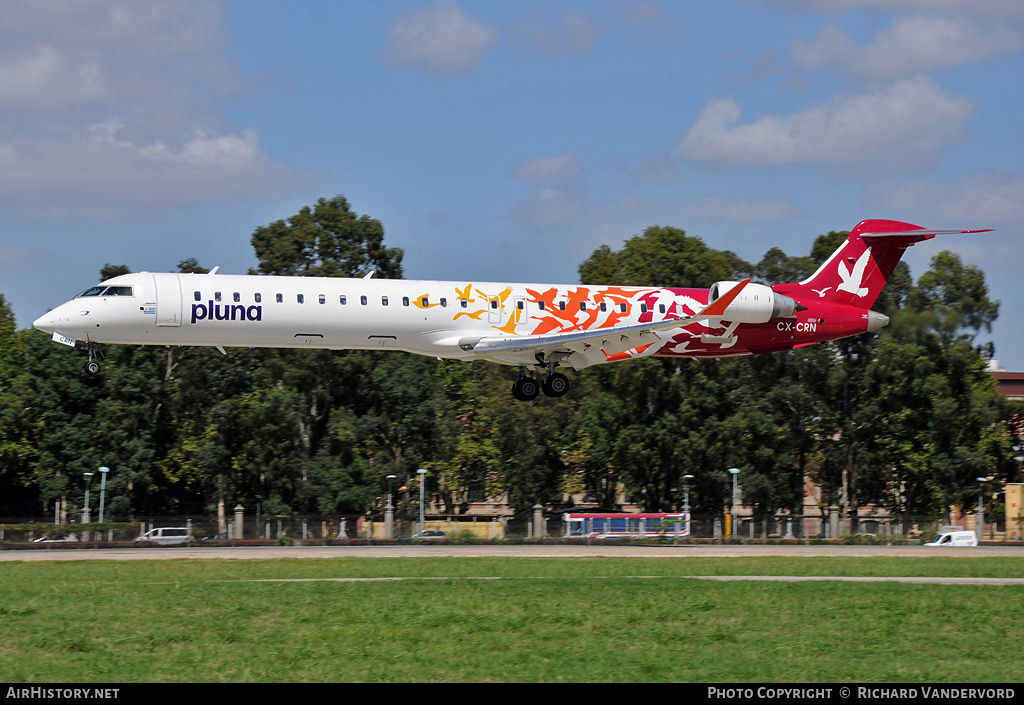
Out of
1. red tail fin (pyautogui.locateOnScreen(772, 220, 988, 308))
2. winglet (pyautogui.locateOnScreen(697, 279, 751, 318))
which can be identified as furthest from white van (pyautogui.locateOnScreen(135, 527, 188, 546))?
red tail fin (pyautogui.locateOnScreen(772, 220, 988, 308))

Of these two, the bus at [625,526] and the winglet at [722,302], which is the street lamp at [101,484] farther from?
the winglet at [722,302]

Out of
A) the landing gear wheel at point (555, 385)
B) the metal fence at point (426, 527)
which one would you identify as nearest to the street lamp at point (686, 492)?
the metal fence at point (426, 527)

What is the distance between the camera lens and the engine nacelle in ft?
108

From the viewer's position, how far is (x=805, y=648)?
13.9m

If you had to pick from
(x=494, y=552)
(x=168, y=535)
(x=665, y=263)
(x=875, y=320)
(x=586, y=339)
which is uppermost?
(x=665, y=263)

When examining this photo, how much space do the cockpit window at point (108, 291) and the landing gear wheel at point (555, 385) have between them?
35.2 feet

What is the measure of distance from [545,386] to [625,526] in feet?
67.9

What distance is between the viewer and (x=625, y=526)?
50781mm

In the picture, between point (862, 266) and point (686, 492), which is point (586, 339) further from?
point (686, 492)

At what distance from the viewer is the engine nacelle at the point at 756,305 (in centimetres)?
3278

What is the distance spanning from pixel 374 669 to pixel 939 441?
5621 cm

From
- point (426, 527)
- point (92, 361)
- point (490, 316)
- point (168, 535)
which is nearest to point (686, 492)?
point (426, 527)

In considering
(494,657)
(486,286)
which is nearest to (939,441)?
(486,286)

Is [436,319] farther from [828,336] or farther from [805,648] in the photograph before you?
[805,648]
